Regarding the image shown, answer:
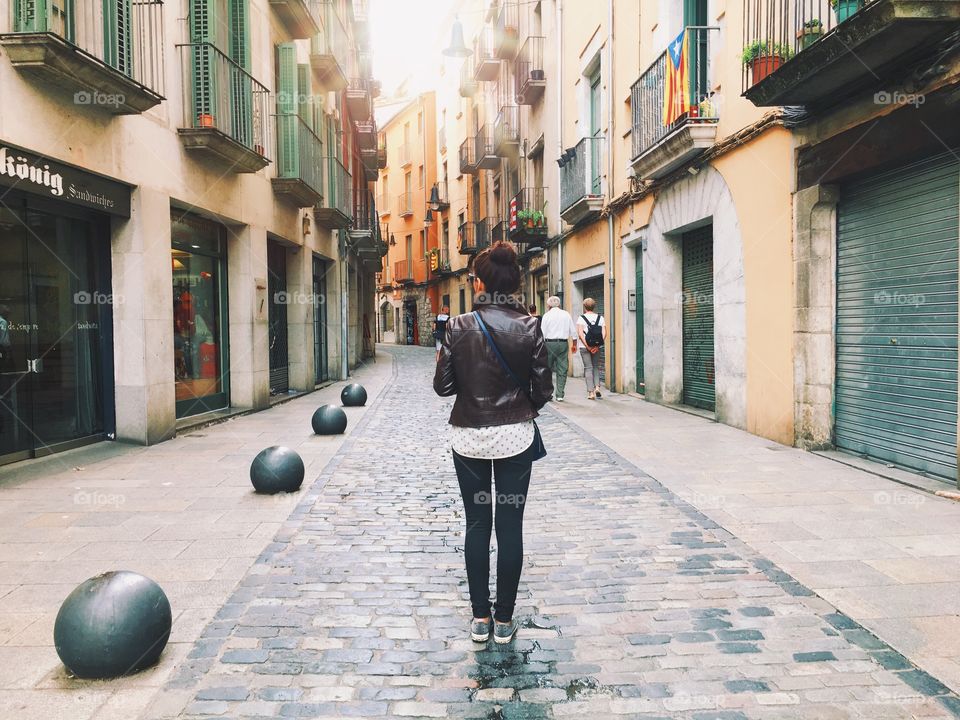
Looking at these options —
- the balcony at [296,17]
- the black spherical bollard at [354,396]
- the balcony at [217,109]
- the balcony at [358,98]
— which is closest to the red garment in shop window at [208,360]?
the black spherical bollard at [354,396]

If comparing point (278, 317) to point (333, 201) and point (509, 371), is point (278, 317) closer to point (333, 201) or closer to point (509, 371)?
point (333, 201)

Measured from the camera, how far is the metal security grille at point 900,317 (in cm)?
630

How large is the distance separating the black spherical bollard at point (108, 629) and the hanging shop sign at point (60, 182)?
4977 millimetres

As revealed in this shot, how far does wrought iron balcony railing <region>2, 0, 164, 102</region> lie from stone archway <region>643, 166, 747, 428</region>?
280 inches

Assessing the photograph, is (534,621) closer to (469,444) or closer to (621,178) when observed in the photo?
(469,444)

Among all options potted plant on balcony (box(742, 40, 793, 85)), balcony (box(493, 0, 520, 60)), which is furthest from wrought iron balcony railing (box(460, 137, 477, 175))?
potted plant on balcony (box(742, 40, 793, 85))

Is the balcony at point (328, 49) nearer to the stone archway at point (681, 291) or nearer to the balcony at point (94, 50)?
the balcony at point (94, 50)

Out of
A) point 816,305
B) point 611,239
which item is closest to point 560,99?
point 611,239

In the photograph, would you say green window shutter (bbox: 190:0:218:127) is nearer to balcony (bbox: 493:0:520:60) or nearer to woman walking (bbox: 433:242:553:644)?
woman walking (bbox: 433:242:553:644)

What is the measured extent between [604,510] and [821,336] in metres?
3.74

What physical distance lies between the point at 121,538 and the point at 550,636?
307cm

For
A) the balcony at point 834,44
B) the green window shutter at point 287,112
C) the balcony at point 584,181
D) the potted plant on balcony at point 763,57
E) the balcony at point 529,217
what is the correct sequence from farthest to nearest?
the balcony at point 529,217, the balcony at point 584,181, the green window shutter at point 287,112, the potted plant on balcony at point 763,57, the balcony at point 834,44

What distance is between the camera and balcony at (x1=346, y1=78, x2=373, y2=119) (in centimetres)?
2405

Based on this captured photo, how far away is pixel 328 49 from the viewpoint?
17.6 meters
